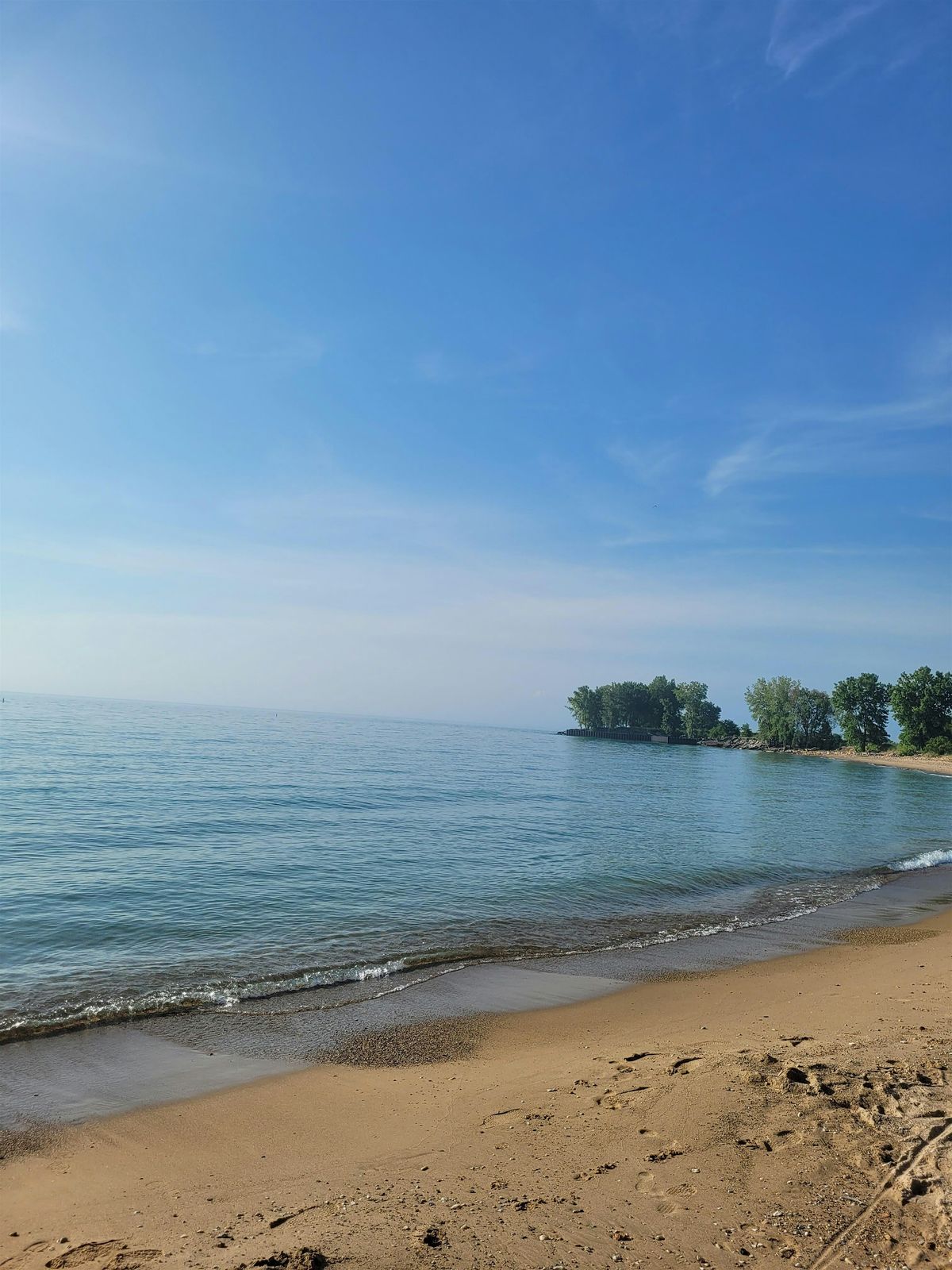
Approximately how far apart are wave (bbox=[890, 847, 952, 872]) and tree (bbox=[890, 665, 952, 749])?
115m

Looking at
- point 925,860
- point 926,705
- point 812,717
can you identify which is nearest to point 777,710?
point 812,717

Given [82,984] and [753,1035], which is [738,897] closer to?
[753,1035]

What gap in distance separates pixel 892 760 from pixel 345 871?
127997mm

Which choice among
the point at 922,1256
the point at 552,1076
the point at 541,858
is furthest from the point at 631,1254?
the point at 541,858

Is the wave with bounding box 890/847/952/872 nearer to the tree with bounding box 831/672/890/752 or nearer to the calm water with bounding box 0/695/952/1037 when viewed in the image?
the calm water with bounding box 0/695/952/1037

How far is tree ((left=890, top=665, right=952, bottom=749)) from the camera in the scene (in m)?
128

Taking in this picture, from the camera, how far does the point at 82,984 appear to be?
11.8m

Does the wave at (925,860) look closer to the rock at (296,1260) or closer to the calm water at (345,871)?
the calm water at (345,871)

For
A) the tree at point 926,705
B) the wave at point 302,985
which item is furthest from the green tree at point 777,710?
the wave at point 302,985

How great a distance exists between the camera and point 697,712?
19750cm

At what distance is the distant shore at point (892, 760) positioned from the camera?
334 ft

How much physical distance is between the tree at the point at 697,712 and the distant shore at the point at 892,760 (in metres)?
37.7

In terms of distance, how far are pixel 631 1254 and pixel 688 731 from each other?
204751mm

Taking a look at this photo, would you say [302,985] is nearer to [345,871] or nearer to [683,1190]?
[683,1190]
